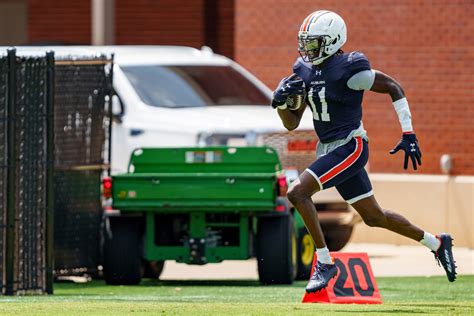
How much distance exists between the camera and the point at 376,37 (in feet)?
67.0

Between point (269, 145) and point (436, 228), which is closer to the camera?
point (269, 145)

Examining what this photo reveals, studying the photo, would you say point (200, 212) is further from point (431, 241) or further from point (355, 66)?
point (355, 66)

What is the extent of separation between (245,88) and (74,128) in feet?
10.4

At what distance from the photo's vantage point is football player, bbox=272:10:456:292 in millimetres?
11266

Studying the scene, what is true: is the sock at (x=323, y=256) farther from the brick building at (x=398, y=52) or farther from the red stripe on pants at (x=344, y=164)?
the brick building at (x=398, y=52)

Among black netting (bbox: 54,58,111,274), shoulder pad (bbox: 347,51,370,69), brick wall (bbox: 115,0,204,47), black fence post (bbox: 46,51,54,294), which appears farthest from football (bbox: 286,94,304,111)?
brick wall (bbox: 115,0,204,47)

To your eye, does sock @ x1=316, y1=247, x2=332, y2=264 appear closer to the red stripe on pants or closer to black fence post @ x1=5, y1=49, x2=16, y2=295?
the red stripe on pants

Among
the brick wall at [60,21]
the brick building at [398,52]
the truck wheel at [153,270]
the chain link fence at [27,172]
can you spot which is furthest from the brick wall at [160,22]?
the chain link fence at [27,172]

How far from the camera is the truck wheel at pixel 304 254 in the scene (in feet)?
50.8

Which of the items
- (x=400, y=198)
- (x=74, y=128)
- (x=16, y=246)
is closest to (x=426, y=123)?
(x=400, y=198)

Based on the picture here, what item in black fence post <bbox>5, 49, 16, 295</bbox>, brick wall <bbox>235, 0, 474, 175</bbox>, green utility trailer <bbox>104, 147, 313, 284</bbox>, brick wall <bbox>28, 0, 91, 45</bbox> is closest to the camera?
black fence post <bbox>5, 49, 16, 295</bbox>

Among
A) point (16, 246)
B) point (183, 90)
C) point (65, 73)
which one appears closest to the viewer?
A: point (16, 246)

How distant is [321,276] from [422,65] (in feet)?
30.5

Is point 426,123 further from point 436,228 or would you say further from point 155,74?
point 155,74
